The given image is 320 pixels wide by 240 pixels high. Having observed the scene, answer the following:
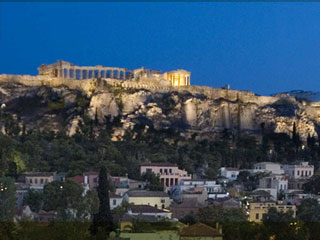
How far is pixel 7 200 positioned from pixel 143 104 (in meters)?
21.4

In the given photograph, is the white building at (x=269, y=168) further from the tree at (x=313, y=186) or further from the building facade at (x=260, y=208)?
the building facade at (x=260, y=208)

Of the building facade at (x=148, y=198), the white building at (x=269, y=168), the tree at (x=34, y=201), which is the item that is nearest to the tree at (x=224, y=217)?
the building facade at (x=148, y=198)

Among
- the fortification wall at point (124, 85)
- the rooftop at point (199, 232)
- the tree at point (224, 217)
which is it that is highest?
the fortification wall at point (124, 85)

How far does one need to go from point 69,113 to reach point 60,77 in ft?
17.1

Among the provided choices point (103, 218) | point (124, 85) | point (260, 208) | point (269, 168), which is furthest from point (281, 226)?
point (124, 85)

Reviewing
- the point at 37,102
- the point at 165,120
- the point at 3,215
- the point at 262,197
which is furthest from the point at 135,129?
the point at 3,215

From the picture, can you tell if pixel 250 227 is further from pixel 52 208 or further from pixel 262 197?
pixel 262 197

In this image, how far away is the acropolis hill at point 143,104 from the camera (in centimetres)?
3656

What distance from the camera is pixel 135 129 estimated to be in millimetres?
35031

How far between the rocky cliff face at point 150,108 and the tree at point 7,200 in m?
15.8

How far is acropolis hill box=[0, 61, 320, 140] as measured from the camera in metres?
36.6

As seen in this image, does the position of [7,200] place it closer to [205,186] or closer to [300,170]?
[205,186]

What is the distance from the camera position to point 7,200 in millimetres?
17016

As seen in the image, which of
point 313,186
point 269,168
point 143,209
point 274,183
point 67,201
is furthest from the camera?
point 269,168
